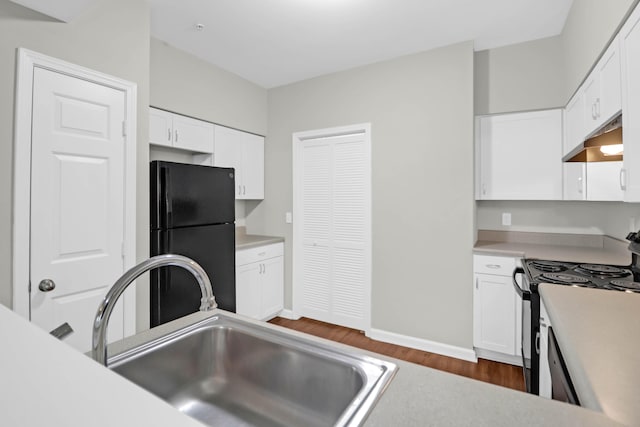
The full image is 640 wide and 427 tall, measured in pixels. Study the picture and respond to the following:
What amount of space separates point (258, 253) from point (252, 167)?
3.26 feet

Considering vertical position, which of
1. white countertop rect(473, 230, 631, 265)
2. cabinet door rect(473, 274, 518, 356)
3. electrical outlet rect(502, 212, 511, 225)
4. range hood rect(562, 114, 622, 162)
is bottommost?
cabinet door rect(473, 274, 518, 356)

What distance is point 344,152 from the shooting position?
10.8ft

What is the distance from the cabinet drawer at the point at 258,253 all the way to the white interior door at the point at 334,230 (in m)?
0.22

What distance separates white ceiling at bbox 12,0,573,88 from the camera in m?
2.20

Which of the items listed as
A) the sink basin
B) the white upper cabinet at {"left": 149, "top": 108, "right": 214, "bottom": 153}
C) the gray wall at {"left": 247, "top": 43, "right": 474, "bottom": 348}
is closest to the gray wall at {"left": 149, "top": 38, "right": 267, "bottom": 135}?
the white upper cabinet at {"left": 149, "top": 108, "right": 214, "bottom": 153}

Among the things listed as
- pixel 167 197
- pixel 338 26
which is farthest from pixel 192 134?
pixel 338 26

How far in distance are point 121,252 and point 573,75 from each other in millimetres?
3355

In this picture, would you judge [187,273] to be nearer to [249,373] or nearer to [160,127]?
[160,127]

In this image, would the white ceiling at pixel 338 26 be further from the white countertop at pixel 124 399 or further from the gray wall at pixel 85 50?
the white countertop at pixel 124 399

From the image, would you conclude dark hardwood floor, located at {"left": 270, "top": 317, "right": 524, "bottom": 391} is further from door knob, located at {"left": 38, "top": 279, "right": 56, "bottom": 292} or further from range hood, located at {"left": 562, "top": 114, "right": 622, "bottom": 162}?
door knob, located at {"left": 38, "top": 279, "right": 56, "bottom": 292}

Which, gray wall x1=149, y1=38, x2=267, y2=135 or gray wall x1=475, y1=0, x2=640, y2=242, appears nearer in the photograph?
gray wall x1=475, y1=0, x2=640, y2=242

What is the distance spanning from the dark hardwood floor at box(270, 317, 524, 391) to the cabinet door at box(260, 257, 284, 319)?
0.18 metres

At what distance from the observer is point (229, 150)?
3.29m

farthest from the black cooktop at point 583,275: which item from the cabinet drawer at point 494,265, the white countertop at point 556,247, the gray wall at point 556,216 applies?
the gray wall at point 556,216
